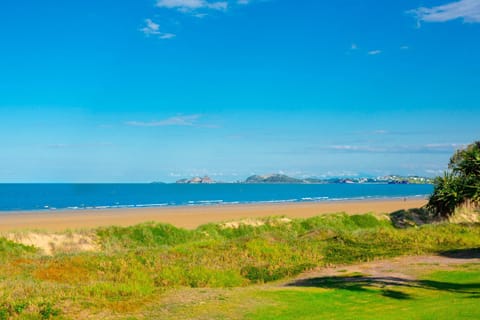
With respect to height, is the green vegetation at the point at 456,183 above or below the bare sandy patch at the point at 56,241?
above

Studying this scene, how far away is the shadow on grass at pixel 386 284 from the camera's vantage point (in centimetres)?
1706

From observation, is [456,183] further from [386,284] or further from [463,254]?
[386,284]

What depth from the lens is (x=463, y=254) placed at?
26875 mm

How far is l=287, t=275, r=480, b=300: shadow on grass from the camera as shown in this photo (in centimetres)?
1706

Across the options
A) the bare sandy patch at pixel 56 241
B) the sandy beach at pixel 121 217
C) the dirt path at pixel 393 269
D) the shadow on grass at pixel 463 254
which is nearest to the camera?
the dirt path at pixel 393 269

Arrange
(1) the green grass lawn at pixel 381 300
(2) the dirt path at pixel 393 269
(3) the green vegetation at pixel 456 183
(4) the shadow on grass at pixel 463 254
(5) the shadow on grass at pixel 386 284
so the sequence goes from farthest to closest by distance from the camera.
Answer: (3) the green vegetation at pixel 456 183 < (4) the shadow on grass at pixel 463 254 < (2) the dirt path at pixel 393 269 < (5) the shadow on grass at pixel 386 284 < (1) the green grass lawn at pixel 381 300

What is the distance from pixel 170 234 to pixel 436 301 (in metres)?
28.1

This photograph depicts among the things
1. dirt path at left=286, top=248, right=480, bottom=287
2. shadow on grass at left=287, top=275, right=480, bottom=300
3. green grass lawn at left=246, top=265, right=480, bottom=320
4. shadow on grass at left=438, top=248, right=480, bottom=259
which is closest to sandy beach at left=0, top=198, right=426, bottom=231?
shadow on grass at left=438, top=248, right=480, bottom=259

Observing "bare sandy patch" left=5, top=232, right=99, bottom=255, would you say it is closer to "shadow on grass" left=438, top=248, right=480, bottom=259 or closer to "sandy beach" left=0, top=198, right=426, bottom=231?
"sandy beach" left=0, top=198, right=426, bottom=231

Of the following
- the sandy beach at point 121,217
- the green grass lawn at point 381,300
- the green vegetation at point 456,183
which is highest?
the green vegetation at point 456,183

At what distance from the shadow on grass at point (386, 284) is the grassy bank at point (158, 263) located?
117 inches

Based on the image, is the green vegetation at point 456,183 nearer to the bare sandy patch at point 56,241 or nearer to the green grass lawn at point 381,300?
the green grass lawn at point 381,300

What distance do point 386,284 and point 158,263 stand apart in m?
10.3


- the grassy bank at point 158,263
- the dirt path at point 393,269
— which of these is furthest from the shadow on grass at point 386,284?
the grassy bank at point 158,263
